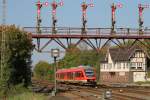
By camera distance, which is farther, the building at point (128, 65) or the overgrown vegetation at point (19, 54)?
the building at point (128, 65)

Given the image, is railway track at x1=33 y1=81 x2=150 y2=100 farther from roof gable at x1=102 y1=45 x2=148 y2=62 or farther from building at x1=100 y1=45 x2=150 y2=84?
roof gable at x1=102 y1=45 x2=148 y2=62

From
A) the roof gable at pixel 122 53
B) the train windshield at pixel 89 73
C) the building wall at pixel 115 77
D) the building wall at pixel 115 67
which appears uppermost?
the roof gable at pixel 122 53

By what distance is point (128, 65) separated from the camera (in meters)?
110

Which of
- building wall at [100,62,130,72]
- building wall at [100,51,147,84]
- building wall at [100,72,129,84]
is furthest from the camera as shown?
building wall at [100,62,130,72]

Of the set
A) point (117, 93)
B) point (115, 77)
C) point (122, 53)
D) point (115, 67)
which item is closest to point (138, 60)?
point (122, 53)

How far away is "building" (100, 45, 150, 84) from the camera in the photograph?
108750 mm

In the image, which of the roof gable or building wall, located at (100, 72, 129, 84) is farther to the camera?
building wall, located at (100, 72, 129, 84)

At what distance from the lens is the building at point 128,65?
10875 cm

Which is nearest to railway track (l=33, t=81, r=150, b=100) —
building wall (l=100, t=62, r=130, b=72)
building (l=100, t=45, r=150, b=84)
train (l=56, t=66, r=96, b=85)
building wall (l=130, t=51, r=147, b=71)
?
train (l=56, t=66, r=96, b=85)

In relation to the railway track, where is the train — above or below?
above

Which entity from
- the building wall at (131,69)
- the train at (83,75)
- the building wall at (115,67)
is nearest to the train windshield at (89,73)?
the train at (83,75)

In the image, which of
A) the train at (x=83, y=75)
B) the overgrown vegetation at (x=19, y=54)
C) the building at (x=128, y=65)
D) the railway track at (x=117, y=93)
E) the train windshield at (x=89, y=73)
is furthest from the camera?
the building at (x=128, y=65)

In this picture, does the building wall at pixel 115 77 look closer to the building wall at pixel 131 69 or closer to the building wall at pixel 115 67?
the building wall at pixel 131 69

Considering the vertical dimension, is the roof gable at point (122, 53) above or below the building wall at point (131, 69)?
above
